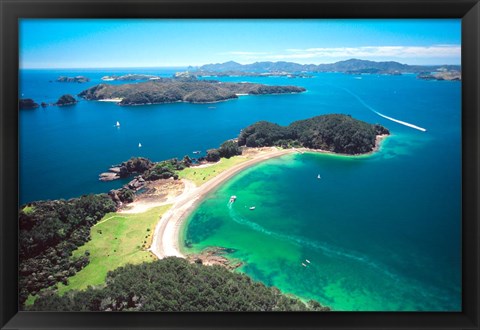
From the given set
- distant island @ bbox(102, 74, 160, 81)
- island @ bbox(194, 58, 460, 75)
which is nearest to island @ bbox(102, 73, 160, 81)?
distant island @ bbox(102, 74, 160, 81)

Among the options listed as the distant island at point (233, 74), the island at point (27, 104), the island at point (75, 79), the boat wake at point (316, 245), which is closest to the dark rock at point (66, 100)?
the island at point (75, 79)

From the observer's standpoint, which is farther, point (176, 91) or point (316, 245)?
point (176, 91)

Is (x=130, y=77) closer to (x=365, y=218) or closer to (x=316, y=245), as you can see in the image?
(x=316, y=245)

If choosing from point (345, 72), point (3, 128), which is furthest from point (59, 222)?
point (345, 72)

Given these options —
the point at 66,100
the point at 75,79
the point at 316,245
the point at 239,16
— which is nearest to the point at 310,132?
the point at 316,245

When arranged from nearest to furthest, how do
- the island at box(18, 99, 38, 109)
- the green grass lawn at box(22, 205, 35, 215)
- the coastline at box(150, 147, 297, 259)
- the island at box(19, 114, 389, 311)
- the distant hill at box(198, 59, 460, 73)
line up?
the island at box(18, 99, 38, 109) < the green grass lawn at box(22, 205, 35, 215) < the island at box(19, 114, 389, 311) < the coastline at box(150, 147, 297, 259) < the distant hill at box(198, 59, 460, 73)

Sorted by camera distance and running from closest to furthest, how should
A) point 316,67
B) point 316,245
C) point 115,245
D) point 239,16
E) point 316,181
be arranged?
point 239,16, point 115,245, point 316,245, point 316,67, point 316,181

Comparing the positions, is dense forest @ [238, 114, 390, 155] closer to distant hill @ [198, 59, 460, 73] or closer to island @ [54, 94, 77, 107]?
distant hill @ [198, 59, 460, 73]
